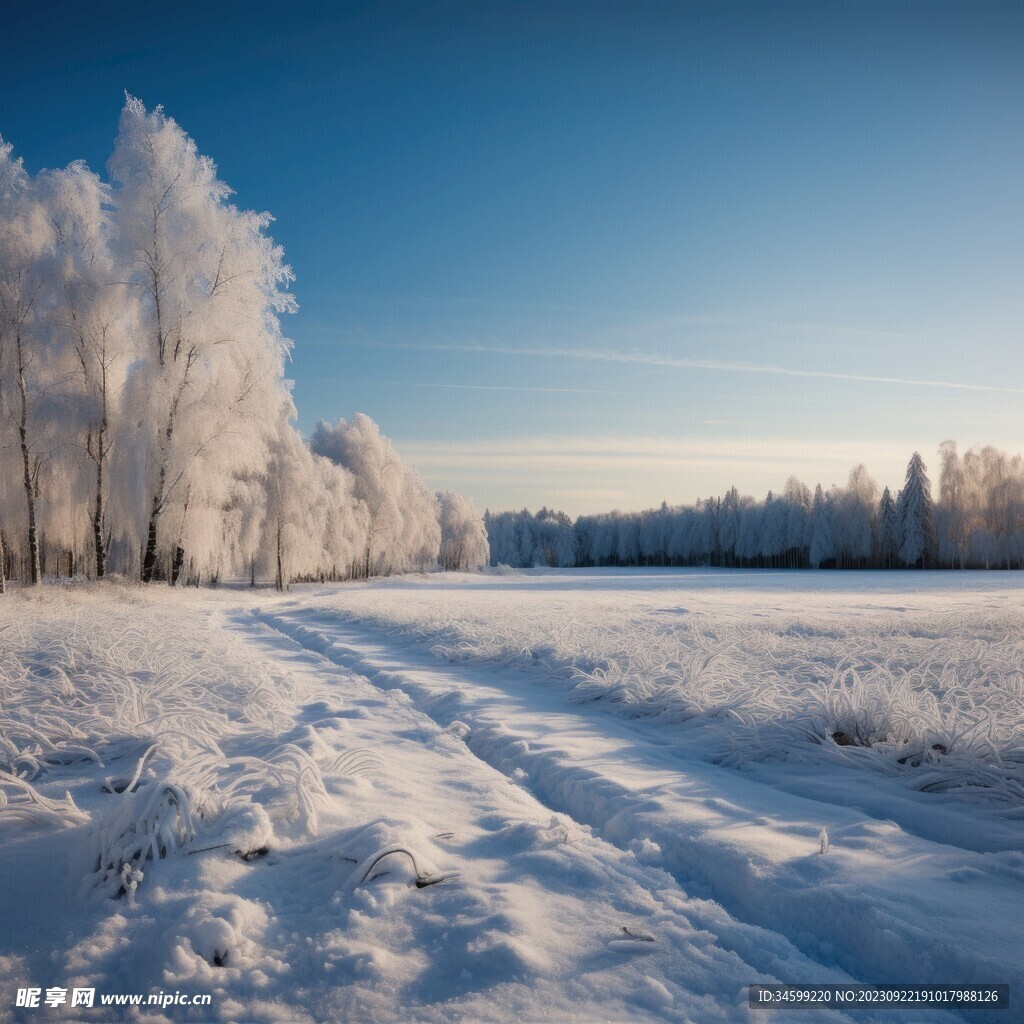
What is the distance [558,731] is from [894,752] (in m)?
2.45

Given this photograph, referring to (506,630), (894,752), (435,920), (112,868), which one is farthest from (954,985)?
(506,630)

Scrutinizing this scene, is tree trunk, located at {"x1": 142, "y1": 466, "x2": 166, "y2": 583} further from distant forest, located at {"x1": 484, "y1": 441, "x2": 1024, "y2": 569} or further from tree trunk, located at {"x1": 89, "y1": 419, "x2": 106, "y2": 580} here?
distant forest, located at {"x1": 484, "y1": 441, "x2": 1024, "y2": 569}

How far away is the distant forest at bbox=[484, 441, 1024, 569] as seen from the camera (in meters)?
54.3

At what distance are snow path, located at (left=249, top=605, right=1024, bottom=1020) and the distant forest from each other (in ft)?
208

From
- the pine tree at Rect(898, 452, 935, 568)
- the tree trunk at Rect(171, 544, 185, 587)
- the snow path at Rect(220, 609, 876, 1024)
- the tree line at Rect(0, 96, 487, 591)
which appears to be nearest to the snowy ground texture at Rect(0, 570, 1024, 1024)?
the snow path at Rect(220, 609, 876, 1024)

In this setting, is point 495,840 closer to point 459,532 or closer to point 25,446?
point 25,446

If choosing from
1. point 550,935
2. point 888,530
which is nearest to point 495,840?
point 550,935

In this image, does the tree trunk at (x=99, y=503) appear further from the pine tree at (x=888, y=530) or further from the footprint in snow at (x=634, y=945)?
the pine tree at (x=888, y=530)

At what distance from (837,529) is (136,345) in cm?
6864

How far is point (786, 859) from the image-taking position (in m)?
2.77

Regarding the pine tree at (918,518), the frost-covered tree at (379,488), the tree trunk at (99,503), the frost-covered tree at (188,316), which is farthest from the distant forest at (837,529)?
the tree trunk at (99,503)

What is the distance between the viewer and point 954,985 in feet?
6.68

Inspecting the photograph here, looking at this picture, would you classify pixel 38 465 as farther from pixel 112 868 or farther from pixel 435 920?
pixel 435 920

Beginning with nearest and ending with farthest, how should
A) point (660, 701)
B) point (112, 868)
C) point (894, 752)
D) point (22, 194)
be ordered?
point (112, 868) → point (894, 752) → point (660, 701) → point (22, 194)
